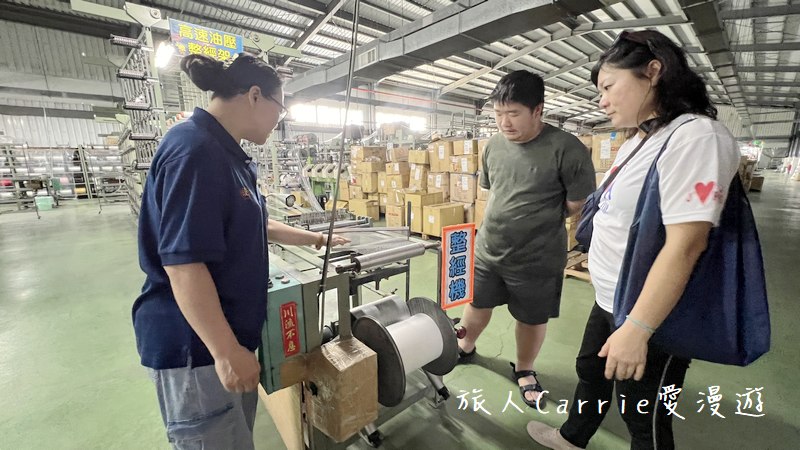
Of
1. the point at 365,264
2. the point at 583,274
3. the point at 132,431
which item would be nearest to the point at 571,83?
the point at 583,274

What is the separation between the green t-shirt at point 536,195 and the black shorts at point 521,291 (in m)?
0.05

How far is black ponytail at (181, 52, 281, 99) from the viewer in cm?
76

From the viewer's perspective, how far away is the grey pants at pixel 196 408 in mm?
796

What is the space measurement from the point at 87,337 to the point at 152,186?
8.08ft

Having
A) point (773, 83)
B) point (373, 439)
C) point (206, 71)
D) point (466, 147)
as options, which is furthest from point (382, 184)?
point (773, 83)

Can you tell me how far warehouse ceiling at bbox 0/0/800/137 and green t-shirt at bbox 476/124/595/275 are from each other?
212cm

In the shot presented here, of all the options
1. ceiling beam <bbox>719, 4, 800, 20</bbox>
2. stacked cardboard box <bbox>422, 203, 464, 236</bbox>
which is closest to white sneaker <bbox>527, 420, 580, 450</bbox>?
stacked cardboard box <bbox>422, 203, 464, 236</bbox>

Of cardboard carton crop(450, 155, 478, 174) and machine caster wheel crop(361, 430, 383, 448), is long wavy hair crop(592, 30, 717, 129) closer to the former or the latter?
machine caster wheel crop(361, 430, 383, 448)

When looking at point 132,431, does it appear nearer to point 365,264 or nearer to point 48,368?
point 48,368

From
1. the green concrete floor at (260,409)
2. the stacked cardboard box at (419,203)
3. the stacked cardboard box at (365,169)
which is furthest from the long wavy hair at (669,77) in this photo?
the stacked cardboard box at (365,169)

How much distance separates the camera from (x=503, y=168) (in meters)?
1.55

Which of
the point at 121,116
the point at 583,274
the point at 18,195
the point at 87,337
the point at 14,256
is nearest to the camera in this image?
the point at 87,337

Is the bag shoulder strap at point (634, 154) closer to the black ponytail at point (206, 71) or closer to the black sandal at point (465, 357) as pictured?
the black ponytail at point (206, 71)

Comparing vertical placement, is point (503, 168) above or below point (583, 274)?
above
